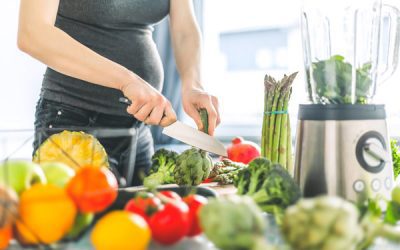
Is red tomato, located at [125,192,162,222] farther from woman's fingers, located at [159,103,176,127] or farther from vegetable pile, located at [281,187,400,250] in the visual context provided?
woman's fingers, located at [159,103,176,127]

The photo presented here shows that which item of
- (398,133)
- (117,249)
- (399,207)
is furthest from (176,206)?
(398,133)

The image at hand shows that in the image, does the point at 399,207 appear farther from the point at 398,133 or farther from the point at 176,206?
the point at 398,133

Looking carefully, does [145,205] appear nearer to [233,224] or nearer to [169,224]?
[169,224]

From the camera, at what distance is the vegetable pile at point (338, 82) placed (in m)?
1.08

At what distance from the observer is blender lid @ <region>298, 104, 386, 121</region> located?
1038mm

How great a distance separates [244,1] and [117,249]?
8.35 feet

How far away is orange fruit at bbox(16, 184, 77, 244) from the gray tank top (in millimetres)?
944

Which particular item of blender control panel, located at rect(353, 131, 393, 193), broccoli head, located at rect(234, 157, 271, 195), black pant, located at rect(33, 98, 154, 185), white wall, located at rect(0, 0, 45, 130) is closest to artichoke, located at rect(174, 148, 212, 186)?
black pant, located at rect(33, 98, 154, 185)

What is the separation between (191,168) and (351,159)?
1.63 feet

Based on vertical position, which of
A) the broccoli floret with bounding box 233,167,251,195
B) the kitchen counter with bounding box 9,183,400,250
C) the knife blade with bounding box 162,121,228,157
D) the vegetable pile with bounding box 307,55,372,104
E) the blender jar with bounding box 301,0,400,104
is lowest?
the kitchen counter with bounding box 9,183,400,250

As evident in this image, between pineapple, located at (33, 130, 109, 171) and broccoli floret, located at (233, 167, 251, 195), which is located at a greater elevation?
pineapple, located at (33, 130, 109, 171)

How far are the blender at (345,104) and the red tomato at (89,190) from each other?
1.52 feet

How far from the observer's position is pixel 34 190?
0.74 meters

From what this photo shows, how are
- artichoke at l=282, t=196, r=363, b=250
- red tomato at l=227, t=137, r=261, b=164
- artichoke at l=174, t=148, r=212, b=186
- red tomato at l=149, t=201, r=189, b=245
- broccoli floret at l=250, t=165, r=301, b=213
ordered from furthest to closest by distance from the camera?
red tomato at l=227, t=137, r=261, b=164, artichoke at l=174, t=148, r=212, b=186, broccoli floret at l=250, t=165, r=301, b=213, red tomato at l=149, t=201, r=189, b=245, artichoke at l=282, t=196, r=363, b=250
